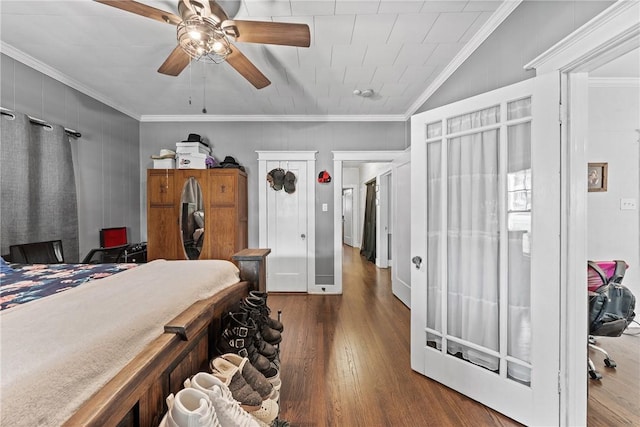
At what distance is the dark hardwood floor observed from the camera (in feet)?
5.37

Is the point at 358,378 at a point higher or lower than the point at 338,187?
lower

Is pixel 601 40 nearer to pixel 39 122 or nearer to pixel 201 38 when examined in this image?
pixel 201 38

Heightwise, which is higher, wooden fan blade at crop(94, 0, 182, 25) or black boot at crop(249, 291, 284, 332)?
wooden fan blade at crop(94, 0, 182, 25)

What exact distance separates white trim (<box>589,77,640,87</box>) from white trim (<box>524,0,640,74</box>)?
2.12 meters

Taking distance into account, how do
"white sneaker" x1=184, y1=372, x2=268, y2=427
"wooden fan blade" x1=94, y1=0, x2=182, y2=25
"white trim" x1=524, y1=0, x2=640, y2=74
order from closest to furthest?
"white sneaker" x1=184, y1=372, x2=268, y2=427 → "white trim" x1=524, y1=0, x2=640, y2=74 → "wooden fan blade" x1=94, y1=0, x2=182, y2=25

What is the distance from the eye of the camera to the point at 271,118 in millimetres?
3979

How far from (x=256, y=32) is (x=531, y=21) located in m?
1.64

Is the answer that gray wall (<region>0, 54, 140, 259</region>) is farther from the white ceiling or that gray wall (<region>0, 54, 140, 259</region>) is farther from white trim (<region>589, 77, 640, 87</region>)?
white trim (<region>589, 77, 640, 87</region>)

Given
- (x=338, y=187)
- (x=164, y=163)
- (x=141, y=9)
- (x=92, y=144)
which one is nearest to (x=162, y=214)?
(x=164, y=163)

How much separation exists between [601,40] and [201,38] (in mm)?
1941

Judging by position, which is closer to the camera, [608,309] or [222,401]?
[222,401]

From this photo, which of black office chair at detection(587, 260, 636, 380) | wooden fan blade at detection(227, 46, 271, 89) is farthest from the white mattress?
black office chair at detection(587, 260, 636, 380)

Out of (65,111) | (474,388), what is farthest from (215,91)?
(474,388)

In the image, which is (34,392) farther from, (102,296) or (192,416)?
(102,296)
